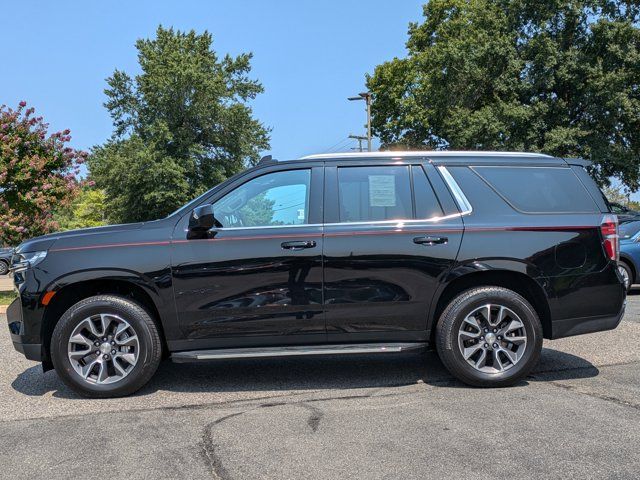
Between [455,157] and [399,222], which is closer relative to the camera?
[399,222]

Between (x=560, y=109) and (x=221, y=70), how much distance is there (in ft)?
86.9

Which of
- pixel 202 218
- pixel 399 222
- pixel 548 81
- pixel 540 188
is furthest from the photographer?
pixel 548 81

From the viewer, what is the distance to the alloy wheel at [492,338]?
4.58 meters

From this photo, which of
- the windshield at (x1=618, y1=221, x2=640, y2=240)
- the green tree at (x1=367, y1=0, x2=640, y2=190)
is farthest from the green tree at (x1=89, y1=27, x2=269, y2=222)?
the windshield at (x1=618, y1=221, x2=640, y2=240)

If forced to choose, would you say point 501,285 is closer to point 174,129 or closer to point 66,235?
point 66,235

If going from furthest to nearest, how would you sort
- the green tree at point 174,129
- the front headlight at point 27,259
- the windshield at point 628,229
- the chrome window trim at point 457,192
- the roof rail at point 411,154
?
1. the green tree at point 174,129
2. the windshield at point 628,229
3. the roof rail at point 411,154
4. the chrome window trim at point 457,192
5. the front headlight at point 27,259

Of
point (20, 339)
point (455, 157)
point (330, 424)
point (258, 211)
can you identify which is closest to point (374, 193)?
point (455, 157)

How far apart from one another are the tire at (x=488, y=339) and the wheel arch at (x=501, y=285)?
10 centimetres

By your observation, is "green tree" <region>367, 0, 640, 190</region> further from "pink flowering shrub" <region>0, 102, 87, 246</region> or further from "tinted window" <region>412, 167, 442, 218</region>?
"tinted window" <region>412, 167, 442, 218</region>

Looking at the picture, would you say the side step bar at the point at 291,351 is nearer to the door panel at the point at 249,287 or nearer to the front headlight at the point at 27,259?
the door panel at the point at 249,287

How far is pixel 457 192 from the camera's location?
4793 mm

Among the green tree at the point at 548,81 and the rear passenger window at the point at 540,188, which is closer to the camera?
the rear passenger window at the point at 540,188

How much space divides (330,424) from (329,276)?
1.17 metres

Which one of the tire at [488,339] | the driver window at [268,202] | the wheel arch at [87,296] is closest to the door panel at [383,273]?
the tire at [488,339]
